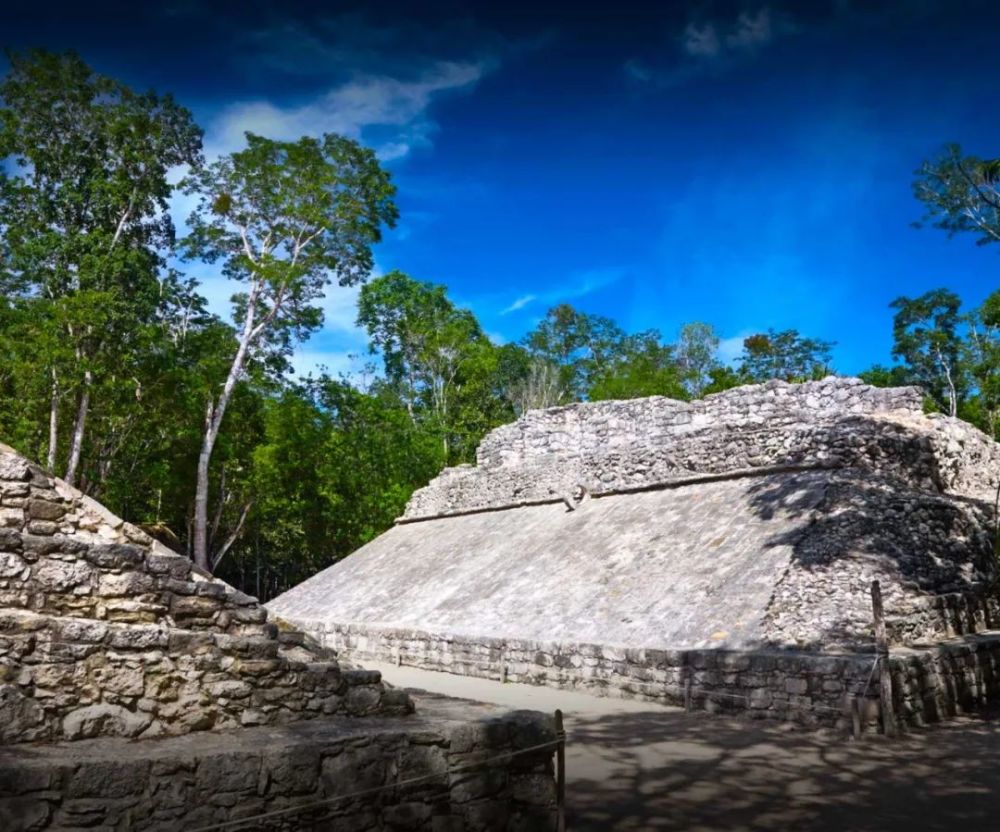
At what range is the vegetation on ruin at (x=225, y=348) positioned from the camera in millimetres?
19078

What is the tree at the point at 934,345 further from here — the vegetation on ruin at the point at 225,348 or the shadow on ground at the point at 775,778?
the shadow on ground at the point at 775,778

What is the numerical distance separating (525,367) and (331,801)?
129 feet

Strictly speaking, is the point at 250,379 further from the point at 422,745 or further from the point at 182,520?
the point at 422,745

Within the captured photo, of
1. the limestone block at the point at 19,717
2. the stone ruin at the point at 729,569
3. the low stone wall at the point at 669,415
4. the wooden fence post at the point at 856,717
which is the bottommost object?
the wooden fence post at the point at 856,717

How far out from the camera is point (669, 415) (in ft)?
56.0

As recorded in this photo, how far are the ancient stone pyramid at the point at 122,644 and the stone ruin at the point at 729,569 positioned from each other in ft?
14.8

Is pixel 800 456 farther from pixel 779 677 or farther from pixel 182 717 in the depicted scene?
pixel 182 717

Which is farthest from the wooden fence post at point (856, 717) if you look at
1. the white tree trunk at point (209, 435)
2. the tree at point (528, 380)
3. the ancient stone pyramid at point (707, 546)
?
the tree at point (528, 380)

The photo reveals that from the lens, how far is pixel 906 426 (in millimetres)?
11523

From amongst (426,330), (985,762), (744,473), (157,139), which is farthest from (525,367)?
(985,762)

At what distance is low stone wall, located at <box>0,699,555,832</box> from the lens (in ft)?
11.5

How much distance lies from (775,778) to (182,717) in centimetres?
409

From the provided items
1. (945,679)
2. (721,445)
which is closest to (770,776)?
(945,679)

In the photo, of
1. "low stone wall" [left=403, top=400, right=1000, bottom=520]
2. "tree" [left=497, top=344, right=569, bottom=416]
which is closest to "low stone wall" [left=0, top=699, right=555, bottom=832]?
"low stone wall" [left=403, top=400, right=1000, bottom=520]
